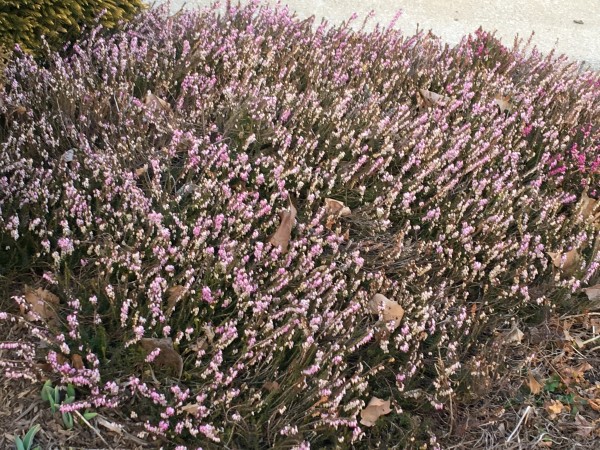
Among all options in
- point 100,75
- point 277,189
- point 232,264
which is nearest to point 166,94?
point 100,75

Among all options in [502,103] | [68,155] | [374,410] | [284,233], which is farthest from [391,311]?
[502,103]

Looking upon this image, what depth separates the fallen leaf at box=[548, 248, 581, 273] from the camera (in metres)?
2.91

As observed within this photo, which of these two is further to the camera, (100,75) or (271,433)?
(100,75)

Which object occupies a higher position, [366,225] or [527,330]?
[366,225]

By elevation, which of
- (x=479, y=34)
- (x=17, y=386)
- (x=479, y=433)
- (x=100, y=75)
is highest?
(x=479, y=34)

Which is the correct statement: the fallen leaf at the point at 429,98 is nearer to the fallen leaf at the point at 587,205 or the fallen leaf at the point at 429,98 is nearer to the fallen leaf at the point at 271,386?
the fallen leaf at the point at 587,205

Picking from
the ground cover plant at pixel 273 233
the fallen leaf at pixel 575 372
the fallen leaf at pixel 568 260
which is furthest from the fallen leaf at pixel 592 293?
the fallen leaf at pixel 575 372

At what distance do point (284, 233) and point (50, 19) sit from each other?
1828 millimetres

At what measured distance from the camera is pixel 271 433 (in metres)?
2.24

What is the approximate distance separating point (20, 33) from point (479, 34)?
10.6 ft

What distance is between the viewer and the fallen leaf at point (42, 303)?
7.52 ft

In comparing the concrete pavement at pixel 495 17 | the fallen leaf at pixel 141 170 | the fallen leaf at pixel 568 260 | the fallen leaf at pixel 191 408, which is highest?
the concrete pavement at pixel 495 17

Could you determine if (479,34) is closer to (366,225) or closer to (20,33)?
(366,225)

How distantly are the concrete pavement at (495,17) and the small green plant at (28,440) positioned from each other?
4062mm
